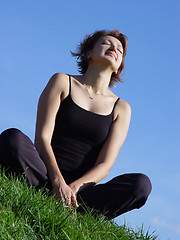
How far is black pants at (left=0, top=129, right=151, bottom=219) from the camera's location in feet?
13.4

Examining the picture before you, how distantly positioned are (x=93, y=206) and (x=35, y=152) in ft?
2.85

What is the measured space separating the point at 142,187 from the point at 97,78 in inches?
59.7

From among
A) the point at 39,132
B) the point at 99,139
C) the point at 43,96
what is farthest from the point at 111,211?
the point at 43,96

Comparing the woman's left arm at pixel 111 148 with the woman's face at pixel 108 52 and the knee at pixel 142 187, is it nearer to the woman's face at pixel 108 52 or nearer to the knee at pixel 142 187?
the knee at pixel 142 187

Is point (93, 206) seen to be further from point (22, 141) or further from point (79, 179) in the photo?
point (22, 141)

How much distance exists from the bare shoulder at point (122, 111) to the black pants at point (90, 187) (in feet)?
2.81

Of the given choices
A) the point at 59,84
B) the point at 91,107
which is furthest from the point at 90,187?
the point at 59,84

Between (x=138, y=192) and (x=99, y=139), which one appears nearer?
(x=138, y=192)

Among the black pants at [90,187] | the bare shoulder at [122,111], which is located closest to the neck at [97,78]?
the bare shoulder at [122,111]

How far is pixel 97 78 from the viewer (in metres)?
5.01

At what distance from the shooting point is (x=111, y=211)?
14.4 feet

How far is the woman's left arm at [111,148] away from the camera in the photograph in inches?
172

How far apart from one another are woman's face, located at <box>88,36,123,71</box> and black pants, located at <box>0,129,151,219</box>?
1.40 m

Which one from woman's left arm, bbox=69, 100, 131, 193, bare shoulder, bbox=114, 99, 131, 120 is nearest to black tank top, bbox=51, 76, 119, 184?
woman's left arm, bbox=69, 100, 131, 193
